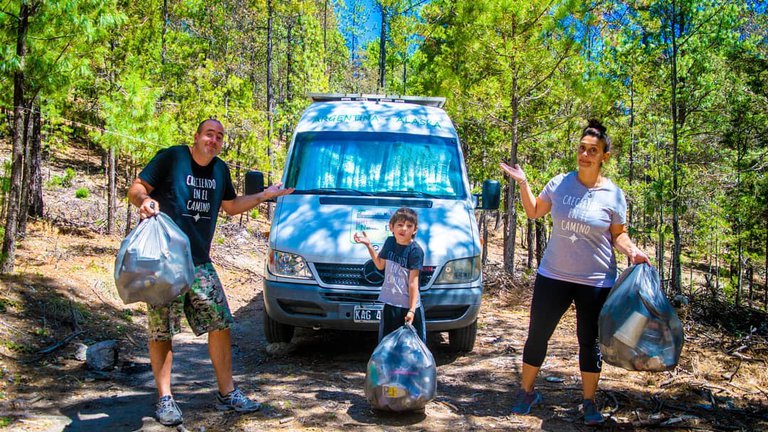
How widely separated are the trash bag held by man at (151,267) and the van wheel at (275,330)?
2302 mm

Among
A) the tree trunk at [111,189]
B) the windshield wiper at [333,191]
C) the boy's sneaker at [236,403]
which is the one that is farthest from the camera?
the tree trunk at [111,189]

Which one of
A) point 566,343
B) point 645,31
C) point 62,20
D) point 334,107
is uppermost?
point 645,31

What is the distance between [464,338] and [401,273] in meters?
1.92

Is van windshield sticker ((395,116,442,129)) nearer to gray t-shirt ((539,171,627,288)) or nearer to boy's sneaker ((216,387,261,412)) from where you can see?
gray t-shirt ((539,171,627,288))

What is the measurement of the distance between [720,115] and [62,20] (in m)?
14.8

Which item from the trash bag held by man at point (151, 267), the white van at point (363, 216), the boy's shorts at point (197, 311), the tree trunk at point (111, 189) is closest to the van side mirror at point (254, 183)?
the white van at point (363, 216)

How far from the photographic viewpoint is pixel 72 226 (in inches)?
517

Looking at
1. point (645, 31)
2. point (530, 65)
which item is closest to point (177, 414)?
point (530, 65)

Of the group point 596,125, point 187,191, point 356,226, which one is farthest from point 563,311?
point 187,191

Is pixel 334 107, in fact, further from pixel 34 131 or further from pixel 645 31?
pixel 645 31

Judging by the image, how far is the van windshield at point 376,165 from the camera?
621 cm

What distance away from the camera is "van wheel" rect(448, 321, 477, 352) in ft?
19.7

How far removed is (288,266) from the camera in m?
5.44

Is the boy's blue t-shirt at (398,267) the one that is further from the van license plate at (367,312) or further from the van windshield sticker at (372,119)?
the van windshield sticker at (372,119)
